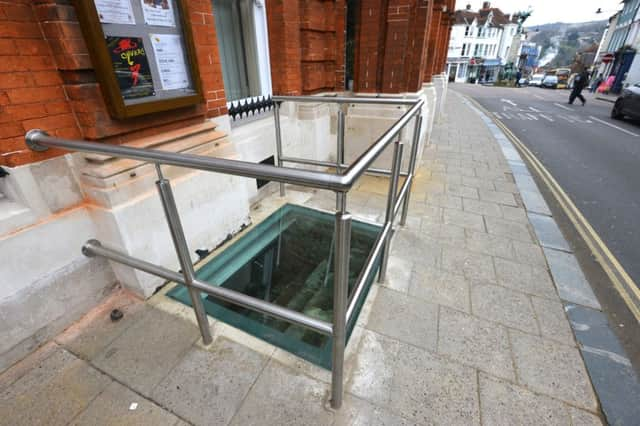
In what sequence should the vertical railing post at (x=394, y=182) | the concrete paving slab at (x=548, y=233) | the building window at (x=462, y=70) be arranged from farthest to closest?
the building window at (x=462, y=70) < the concrete paving slab at (x=548, y=233) < the vertical railing post at (x=394, y=182)

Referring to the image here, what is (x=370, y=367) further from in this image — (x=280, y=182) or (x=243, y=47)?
(x=243, y=47)

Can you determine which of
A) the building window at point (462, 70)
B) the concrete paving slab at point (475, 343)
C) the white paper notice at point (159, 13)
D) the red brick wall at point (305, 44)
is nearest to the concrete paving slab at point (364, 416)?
the concrete paving slab at point (475, 343)

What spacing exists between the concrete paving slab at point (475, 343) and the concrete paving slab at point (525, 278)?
1.96 ft

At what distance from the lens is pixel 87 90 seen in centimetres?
179

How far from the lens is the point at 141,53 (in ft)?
6.56

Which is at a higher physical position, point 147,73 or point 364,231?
point 147,73

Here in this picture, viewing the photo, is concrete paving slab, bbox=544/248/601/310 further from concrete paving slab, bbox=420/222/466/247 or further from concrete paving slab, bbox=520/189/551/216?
concrete paving slab, bbox=520/189/551/216

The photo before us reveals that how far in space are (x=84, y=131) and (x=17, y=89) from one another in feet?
1.17

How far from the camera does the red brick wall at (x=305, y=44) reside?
3684 mm

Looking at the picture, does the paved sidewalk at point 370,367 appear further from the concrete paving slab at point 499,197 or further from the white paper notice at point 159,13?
the white paper notice at point 159,13

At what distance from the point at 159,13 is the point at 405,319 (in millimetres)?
2802

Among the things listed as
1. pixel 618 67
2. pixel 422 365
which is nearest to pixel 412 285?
pixel 422 365

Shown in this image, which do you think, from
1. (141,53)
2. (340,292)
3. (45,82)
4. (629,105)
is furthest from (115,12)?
(629,105)

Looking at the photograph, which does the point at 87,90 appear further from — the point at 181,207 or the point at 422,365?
the point at 422,365
